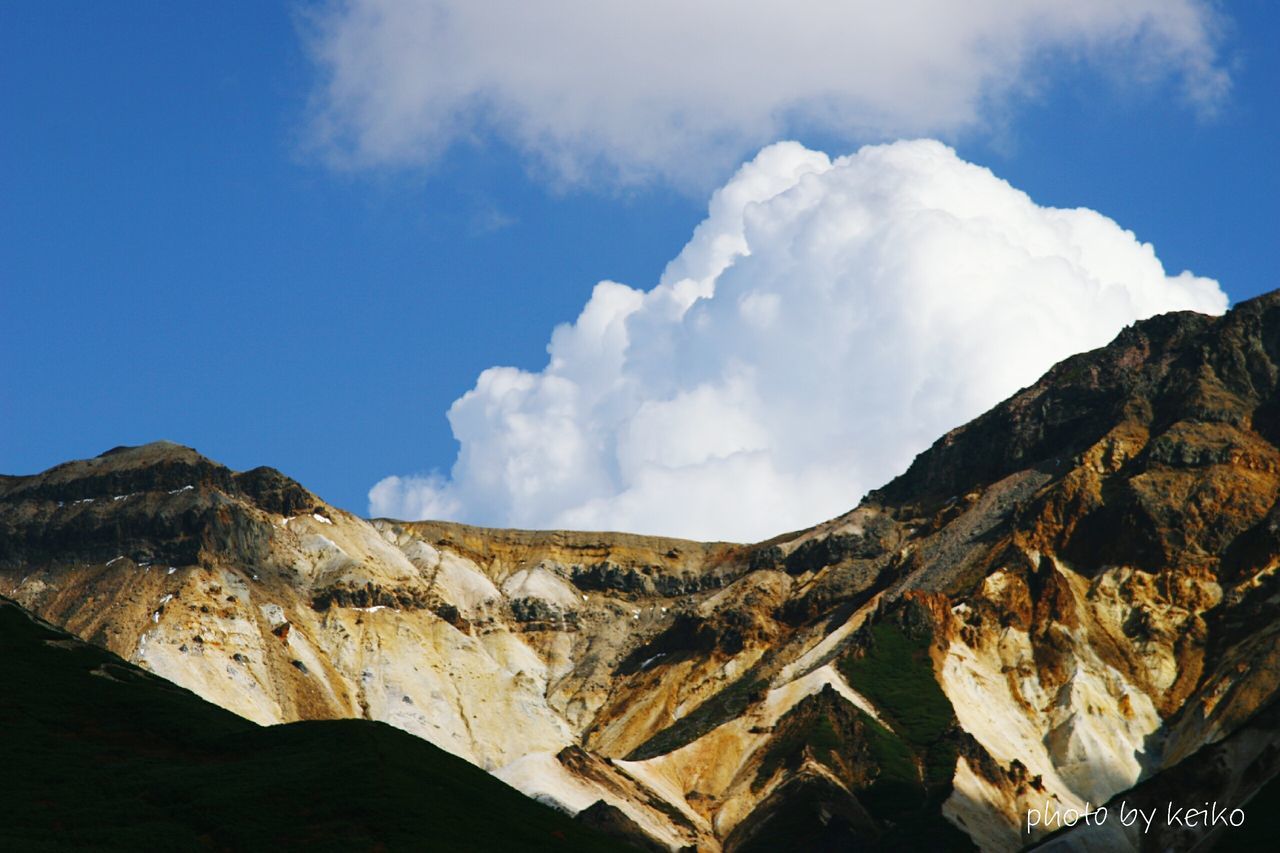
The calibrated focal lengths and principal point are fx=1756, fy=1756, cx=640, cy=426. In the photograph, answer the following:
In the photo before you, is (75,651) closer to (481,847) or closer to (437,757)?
(437,757)

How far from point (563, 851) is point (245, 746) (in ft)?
72.2

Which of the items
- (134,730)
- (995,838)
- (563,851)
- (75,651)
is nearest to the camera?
(563,851)

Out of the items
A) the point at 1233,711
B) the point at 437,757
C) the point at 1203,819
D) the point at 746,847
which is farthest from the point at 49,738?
the point at 1233,711

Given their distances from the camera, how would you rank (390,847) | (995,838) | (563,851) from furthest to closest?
(995,838), (563,851), (390,847)

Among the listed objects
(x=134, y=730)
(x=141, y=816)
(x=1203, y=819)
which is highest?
(x=134, y=730)

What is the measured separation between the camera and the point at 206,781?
102m

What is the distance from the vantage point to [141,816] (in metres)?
95.2

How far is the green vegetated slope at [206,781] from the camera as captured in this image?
9400cm

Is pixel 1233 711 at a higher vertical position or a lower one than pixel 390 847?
lower

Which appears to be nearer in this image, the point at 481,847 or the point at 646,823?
the point at 481,847

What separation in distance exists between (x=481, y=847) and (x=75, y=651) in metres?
43.3

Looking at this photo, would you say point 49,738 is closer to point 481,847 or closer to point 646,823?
point 481,847

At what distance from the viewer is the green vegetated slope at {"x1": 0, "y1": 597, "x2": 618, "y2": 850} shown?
308ft

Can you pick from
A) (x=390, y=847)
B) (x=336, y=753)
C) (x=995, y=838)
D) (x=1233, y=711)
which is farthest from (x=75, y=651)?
(x=1233, y=711)
